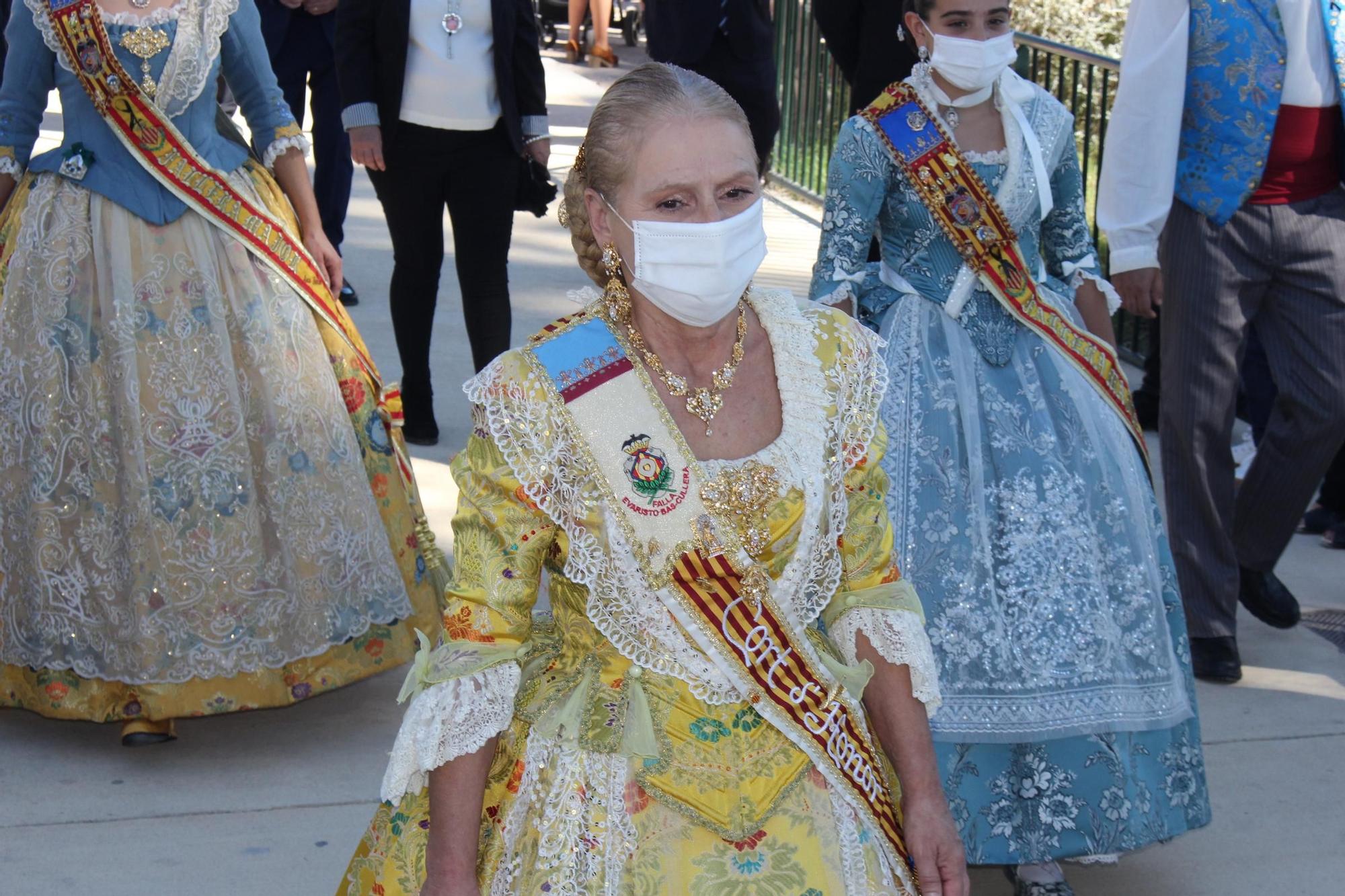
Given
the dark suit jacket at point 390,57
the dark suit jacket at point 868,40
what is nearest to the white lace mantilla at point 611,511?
the dark suit jacket at point 390,57

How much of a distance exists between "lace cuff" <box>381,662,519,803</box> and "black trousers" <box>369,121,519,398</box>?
3.96 metres

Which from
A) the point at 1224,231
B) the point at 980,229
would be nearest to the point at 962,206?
the point at 980,229

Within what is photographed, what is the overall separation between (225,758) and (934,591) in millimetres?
1831

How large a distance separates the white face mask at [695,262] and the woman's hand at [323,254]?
7.52 ft

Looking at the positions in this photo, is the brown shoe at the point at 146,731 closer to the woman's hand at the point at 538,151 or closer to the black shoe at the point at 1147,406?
the woman's hand at the point at 538,151

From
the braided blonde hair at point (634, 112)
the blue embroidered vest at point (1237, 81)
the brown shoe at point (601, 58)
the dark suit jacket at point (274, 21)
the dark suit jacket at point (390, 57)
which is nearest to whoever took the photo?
the braided blonde hair at point (634, 112)

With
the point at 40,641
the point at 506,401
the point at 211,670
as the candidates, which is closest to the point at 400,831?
the point at 506,401

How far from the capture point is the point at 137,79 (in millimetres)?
4160

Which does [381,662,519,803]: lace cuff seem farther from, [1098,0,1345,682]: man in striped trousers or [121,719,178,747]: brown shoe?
[1098,0,1345,682]: man in striped trousers

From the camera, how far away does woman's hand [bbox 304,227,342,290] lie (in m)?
4.51

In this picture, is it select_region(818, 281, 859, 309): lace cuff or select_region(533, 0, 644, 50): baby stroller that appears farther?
select_region(533, 0, 644, 50): baby stroller

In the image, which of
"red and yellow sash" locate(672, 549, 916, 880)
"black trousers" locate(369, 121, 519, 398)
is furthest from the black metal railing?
"red and yellow sash" locate(672, 549, 916, 880)

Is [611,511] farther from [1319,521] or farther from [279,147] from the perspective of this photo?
[1319,521]

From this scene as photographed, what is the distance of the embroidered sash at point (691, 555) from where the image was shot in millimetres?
2242
